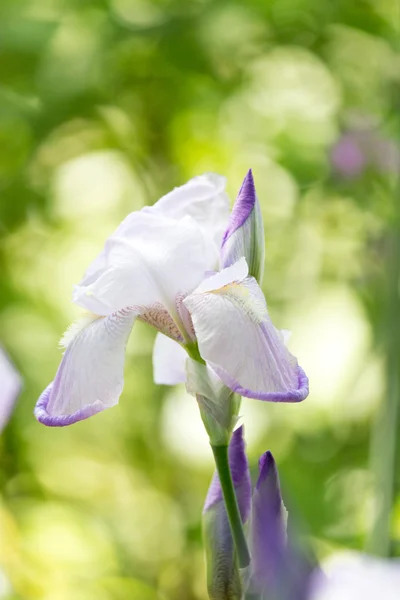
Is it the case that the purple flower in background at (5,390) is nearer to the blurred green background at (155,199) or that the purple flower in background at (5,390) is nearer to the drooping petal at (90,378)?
the drooping petal at (90,378)

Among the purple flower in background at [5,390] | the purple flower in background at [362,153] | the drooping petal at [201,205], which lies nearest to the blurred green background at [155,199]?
the purple flower in background at [362,153]

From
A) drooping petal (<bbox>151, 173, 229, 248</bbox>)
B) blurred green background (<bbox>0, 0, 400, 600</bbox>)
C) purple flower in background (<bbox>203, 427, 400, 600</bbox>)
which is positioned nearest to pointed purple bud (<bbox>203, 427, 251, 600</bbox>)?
purple flower in background (<bbox>203, 427, 400, 600</bbox>)

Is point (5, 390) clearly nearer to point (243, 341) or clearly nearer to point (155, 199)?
point (243, 341)

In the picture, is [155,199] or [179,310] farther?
[155,199]

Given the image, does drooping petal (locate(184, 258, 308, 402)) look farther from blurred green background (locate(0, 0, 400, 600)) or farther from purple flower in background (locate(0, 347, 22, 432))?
blurred green background (locate(0, 0, 400, 600))

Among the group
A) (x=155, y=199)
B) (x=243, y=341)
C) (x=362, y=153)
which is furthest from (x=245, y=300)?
(x=155, y=199)

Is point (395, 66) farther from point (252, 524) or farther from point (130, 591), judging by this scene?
point (252, 524)


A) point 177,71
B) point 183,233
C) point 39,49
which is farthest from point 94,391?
point 177,71
